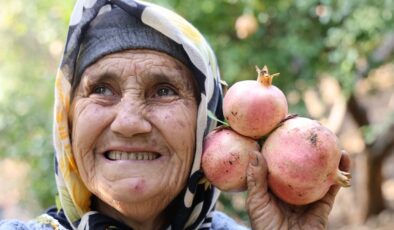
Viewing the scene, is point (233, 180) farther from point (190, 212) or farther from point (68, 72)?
point (68, 72)

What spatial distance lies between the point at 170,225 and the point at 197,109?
425 mm

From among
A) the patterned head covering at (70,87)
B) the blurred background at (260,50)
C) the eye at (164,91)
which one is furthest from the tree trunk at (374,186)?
the eye at (164,91)

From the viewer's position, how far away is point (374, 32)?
4500 millimetres

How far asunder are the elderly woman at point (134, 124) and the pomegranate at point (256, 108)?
162 mm

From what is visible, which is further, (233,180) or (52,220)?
(52,220)

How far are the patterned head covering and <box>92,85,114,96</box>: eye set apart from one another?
4.4 inches

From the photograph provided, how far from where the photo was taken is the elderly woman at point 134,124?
1910mm

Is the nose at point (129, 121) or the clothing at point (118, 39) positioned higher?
the clothing at point (118, 39)

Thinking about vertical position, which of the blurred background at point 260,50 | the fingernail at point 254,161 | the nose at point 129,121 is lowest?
the blurred background at point 260,50

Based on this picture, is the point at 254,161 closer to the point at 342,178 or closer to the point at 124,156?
the point at 342,178

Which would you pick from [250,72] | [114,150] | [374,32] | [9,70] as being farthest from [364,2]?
[9,70]

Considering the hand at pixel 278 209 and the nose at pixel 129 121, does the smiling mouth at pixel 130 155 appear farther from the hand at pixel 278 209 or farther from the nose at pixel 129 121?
the hand at pixel 278 209

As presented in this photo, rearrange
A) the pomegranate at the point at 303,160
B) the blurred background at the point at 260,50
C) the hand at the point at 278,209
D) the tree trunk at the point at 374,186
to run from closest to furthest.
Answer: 1. the pomegranate at the point at 303,160
2. the hand at the point at 278,209
3. the blurred background at the point at 260,50
4. the tree trunk at the point at 374,186

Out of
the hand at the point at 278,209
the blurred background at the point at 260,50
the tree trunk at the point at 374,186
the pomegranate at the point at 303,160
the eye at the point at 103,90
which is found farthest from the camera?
the tree trunk at the point at 374,186
